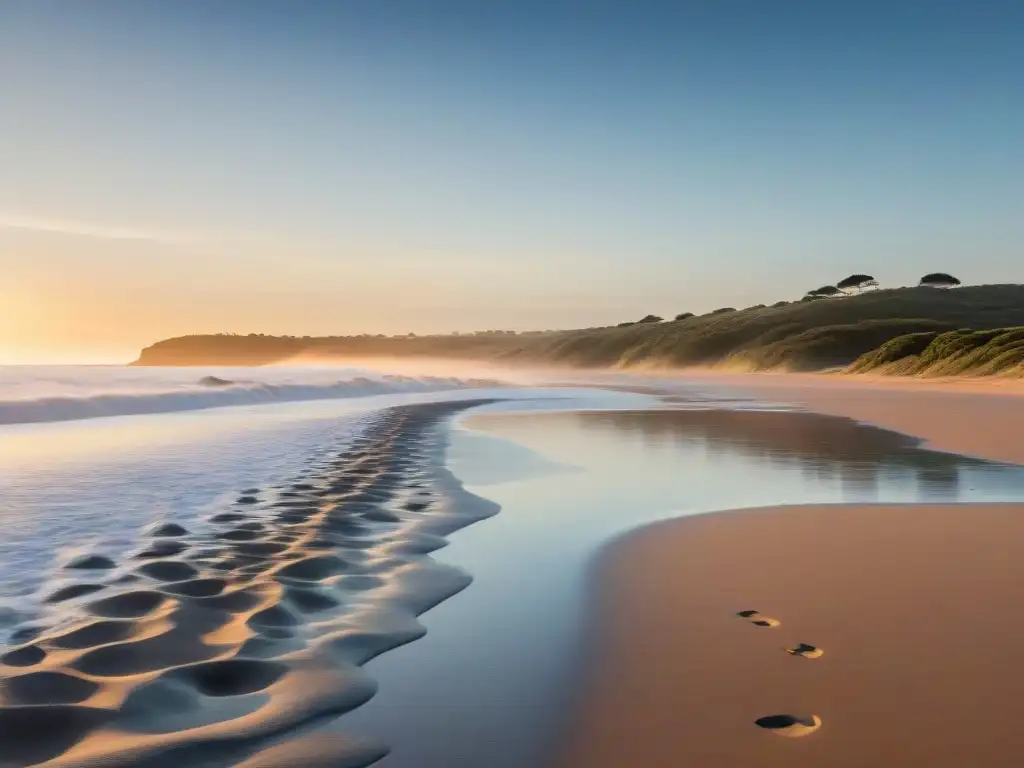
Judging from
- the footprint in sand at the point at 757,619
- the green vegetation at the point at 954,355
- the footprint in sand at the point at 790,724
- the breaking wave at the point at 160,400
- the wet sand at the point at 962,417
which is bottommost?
the wet sand at the point at 962,417

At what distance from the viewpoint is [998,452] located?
15.3 metres

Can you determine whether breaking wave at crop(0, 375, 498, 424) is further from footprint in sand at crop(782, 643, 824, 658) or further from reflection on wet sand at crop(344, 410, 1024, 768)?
footprint in sand at crop(782, 643, 824, 658)

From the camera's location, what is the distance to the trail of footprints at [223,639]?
12.0ft

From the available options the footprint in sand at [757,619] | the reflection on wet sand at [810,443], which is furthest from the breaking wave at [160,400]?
the footprint in sand at [757,619]

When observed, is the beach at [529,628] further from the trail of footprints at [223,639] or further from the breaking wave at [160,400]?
the breaking wave at [160,400]

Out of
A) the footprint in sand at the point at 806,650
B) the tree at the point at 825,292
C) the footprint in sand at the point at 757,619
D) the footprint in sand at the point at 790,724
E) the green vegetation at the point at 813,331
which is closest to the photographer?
the footprint in sand at the point at 790,724

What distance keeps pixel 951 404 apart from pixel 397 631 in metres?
31.1

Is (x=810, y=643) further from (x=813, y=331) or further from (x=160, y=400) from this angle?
(x=813, y=331)

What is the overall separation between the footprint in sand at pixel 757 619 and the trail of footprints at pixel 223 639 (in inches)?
80.9

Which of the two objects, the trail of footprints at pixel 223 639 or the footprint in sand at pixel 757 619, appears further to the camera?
the footprint in sand at pixel 757 619

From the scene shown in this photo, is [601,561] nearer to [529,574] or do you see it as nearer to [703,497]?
[529,574]

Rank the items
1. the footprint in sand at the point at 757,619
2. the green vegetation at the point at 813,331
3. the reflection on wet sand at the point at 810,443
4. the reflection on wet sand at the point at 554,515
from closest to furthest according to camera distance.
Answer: the reflection on wet sand at the point at 554,515
the footprint in sand at the point at 757,619
the reflection on wet sand at the point at 810,443
the green vegetation at the point at 813,331

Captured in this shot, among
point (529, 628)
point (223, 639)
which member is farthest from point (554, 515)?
point (223, 639)

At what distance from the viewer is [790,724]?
3850 millimetres
